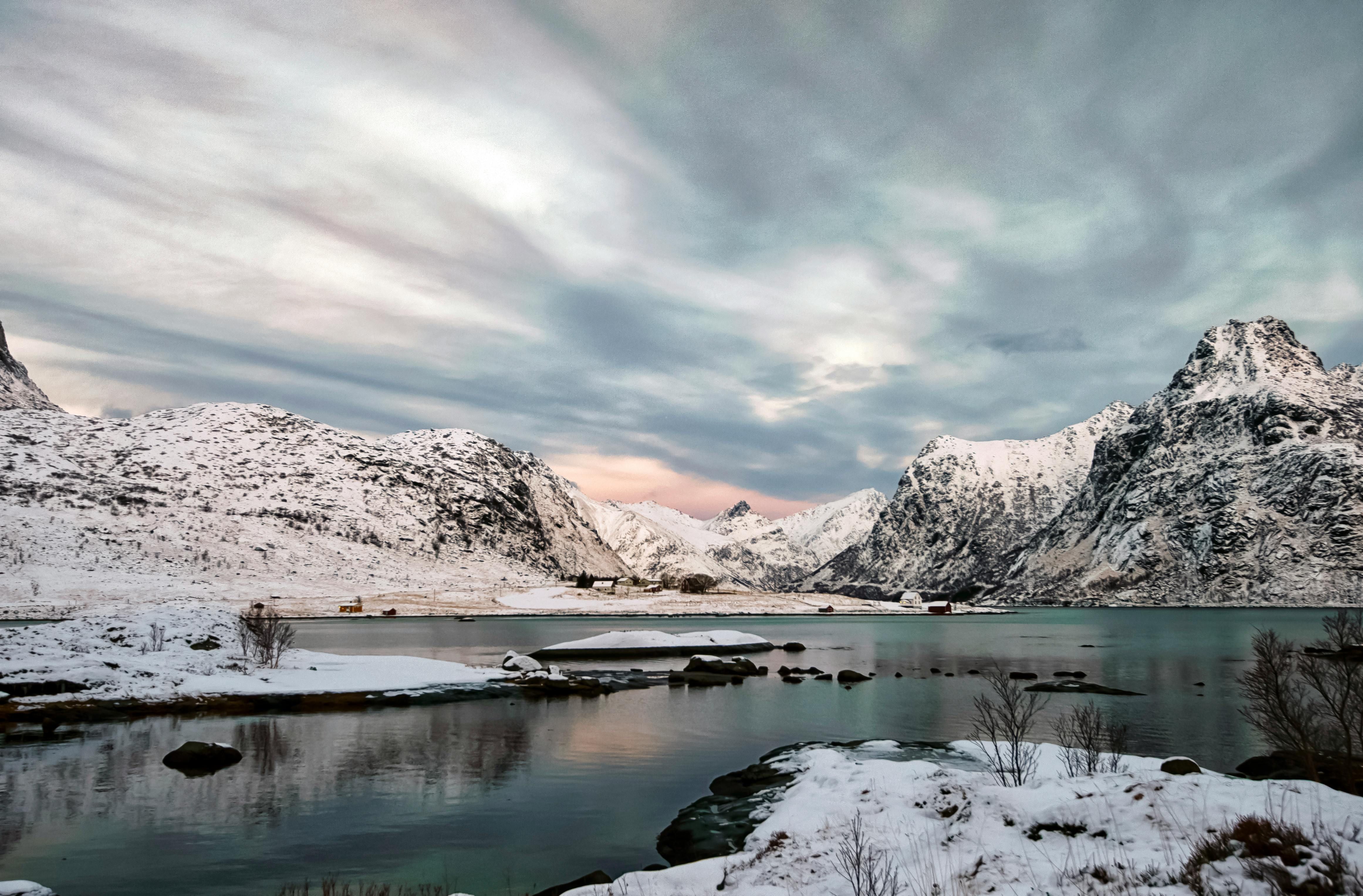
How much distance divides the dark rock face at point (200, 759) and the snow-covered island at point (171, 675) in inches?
567

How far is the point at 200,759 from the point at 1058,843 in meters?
29.7

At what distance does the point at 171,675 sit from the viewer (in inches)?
1697

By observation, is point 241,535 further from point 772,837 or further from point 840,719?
point 772,837

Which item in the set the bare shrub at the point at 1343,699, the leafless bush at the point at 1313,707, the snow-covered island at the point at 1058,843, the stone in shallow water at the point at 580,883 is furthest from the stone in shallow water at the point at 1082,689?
the stone in shallow water at the point at 580,883

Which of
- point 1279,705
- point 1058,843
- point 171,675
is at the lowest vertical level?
point 171,675

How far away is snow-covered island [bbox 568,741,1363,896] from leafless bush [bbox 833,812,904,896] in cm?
5

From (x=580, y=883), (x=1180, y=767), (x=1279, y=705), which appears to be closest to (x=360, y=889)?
(x=580, y=883)

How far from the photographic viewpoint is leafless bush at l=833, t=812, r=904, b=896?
36.1ft

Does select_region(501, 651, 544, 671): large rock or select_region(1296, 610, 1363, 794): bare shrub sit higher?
select_region(1296, 610, 1363, 794): bare shrub

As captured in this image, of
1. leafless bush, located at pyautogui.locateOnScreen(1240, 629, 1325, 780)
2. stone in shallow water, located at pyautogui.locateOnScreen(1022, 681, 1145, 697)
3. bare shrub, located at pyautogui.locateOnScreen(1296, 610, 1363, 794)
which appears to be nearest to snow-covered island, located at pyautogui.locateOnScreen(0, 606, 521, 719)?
stone in shallow water, located at pyautogui.locateOnScreen(1022, 681, 1145, 697)

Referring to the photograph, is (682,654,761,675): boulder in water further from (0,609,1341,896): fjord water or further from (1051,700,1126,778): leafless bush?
(1051,700,1126,778): leafless bush

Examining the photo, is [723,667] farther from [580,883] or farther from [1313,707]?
[580,883]

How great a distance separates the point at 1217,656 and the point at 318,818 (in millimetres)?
83855

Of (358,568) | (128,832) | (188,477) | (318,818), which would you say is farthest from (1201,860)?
(188,477)
